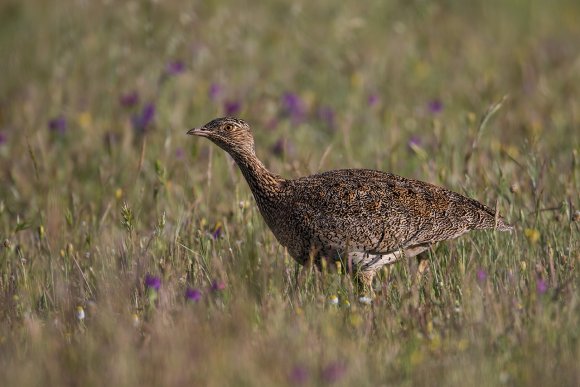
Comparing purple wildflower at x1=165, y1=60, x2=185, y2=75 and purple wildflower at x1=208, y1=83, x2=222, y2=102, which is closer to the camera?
purple wildflower at x1=165, y1=60, x2=185, y2=75

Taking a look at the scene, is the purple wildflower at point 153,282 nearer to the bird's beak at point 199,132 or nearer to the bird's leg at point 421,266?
the bird's beak at point 199,132

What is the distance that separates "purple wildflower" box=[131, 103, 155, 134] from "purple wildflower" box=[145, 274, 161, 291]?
2840mm

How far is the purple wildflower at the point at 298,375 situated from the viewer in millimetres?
3604

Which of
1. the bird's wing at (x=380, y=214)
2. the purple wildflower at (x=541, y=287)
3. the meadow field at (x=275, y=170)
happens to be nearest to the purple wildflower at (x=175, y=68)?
the meadow field at (x=275, y=170)

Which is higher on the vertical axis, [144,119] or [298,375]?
[144,119]

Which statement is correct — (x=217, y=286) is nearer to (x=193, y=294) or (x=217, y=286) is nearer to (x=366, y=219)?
(x=193, y=294)

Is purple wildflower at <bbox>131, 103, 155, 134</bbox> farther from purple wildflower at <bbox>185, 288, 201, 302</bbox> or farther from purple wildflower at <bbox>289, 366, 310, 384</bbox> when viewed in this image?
purple wildflower at <bbox>289, 366, 310, 384</bbox>

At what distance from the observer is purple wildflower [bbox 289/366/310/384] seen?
11.8 ft

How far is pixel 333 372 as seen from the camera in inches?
144

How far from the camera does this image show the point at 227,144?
5762mm

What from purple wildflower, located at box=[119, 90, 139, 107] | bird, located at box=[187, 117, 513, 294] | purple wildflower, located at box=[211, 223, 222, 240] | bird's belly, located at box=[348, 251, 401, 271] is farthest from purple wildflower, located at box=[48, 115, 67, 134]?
bird's belly, located at box=[348, 251, 401, 271]

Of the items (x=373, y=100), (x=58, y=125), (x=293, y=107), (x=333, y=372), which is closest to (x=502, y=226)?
(x=333, y=372)

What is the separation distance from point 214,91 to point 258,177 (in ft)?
10.1

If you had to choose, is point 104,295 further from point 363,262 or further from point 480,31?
point 480,31
